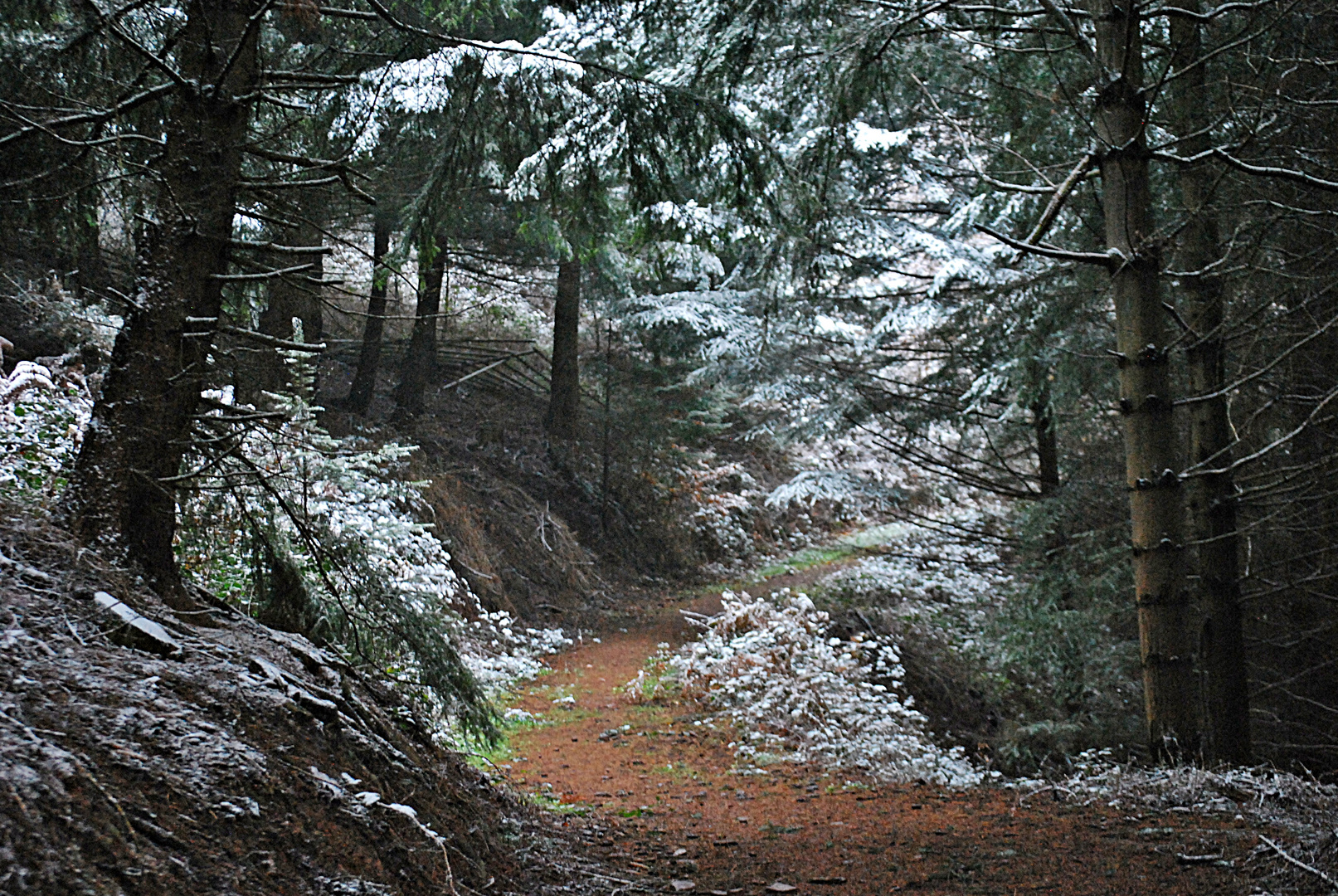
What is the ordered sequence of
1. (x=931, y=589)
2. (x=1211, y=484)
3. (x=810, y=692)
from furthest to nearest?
(x=931, y=589)
(x=810, y=692)
(x=1211, y=484)

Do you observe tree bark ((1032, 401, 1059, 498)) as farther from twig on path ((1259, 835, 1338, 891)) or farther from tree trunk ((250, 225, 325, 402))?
tree trunk ((250, 225, 325, 402))

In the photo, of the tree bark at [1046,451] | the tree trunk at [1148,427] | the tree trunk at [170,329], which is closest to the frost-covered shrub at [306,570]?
the tree trunk at [170,329]

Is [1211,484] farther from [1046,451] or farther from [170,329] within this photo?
[170,329]

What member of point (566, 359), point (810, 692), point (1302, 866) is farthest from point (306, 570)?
point (566, 359)

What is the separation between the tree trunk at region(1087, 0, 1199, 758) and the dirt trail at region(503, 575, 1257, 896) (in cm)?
98

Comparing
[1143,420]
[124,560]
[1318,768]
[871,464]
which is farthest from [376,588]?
[871,464]

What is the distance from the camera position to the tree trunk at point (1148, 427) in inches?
217

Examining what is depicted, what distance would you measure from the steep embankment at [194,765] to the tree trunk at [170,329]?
213mm

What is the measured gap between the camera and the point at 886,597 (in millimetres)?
14367

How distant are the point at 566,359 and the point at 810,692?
34.7 ft

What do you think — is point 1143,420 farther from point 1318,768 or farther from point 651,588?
point 651,588

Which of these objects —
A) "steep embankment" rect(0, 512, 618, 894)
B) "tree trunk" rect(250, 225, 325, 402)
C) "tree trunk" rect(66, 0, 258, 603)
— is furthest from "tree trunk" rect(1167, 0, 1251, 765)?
"tree trunk" rect(66, 0, 258, 603)

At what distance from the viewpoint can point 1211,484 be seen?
7.27 metres

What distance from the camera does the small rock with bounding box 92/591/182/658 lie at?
299 cm
